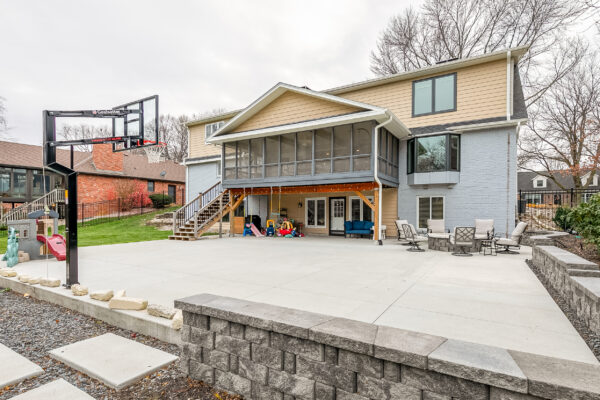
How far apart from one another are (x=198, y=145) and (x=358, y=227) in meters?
11.5

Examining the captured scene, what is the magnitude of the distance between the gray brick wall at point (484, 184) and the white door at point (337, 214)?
4195 mm

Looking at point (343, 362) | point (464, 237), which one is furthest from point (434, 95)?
point (343, 362)

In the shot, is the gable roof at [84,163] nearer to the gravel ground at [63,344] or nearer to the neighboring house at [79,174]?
the neighboring house at [79,174]

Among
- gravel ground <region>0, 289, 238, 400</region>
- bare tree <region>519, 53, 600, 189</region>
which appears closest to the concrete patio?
gravel ground <region>0, 289, 238, 400</region>

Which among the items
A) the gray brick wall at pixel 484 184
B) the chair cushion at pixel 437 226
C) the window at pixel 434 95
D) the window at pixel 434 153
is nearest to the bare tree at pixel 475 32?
the window at pixel 434 95

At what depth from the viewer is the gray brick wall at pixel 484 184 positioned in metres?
11.4

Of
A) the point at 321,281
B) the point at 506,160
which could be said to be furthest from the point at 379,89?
the point at 321,281

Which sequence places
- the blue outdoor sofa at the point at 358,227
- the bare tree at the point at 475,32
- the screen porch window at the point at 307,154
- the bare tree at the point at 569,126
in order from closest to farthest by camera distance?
1. the screen porch window at the point at 307,154
2. the blue outdoor sofa at the point at 358,227
3. the bare tree at the point at 475,32
4. the bare tree at the point at 569,126

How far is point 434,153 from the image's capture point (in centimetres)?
1250

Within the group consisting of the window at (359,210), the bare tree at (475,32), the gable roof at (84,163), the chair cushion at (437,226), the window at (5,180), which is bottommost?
the chair cushion at (437,226)

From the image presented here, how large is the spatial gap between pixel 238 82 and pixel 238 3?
17.4 metres

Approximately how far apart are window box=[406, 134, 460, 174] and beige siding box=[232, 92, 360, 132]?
3366mm

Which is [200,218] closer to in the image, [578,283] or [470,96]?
[470,96]

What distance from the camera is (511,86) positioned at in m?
11.4
